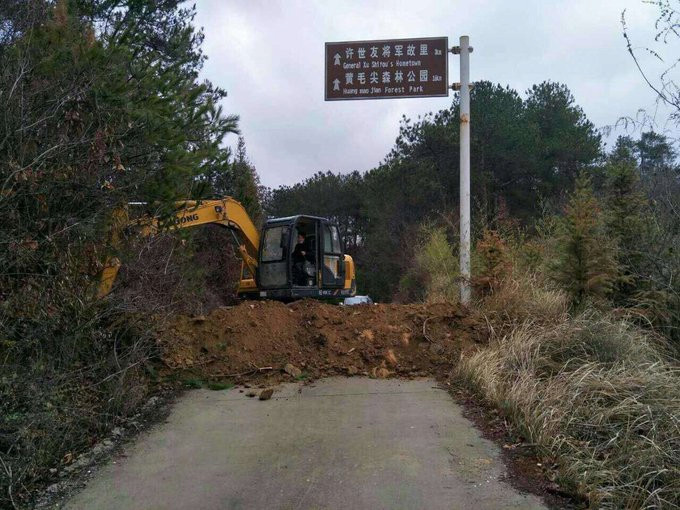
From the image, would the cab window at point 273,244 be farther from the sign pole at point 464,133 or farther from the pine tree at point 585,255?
the pine tree at point 585,255

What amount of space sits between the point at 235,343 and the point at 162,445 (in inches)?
125

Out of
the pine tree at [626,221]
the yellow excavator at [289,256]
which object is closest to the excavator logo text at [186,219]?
the yellow excavator at [289,256]

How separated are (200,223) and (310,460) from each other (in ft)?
22.8

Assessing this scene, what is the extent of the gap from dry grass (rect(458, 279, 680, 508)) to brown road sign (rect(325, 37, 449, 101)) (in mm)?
5155

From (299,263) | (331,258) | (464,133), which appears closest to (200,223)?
(299,263)

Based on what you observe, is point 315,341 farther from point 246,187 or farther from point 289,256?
point 246,187

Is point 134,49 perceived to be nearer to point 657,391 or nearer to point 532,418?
point 532,418

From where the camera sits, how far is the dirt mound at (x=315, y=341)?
8625mm

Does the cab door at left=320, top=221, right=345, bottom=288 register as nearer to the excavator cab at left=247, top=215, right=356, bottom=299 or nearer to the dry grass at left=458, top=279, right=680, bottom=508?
the excavator cab at left=247, top=215, right=356, bottom=299

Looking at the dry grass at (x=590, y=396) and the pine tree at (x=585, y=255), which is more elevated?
the pine tree at (x=585, y=255)

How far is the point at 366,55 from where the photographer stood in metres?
12.8

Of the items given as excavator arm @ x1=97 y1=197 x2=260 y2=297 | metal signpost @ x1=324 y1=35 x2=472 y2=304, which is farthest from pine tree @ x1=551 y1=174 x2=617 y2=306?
excavator arm @ x1=97 y1=197 x2=260 y2=297

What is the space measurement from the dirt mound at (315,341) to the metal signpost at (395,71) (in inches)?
144

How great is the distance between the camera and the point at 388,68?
1277cm
